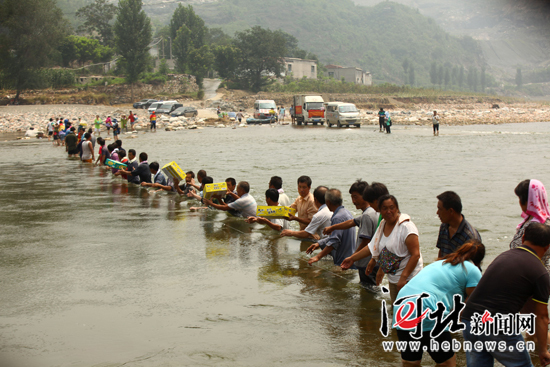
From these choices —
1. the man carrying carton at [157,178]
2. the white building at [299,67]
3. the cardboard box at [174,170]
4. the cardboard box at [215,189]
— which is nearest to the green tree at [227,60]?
the white building at [299,67]

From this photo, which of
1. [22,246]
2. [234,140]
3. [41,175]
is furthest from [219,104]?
[22,246]

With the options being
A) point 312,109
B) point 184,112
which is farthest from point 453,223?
point 184,112

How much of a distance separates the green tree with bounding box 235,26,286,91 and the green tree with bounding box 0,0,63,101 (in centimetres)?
3099

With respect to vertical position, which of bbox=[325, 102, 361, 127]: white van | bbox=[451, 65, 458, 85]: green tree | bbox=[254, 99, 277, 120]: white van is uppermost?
bbox=[451, 65, 458, 85]: green tree

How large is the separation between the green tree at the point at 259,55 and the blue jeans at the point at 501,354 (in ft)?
285

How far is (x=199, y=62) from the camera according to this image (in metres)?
86.7

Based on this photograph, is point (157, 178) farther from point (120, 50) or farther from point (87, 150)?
point (120, 50)

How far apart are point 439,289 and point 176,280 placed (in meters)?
4.15

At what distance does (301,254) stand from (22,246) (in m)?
4.74

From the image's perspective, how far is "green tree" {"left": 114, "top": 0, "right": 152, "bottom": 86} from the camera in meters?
79.6

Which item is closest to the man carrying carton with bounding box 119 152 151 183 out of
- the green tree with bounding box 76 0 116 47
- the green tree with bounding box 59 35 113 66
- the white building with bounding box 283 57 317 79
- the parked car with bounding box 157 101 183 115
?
the parked car with bounding box 157 101 183 115

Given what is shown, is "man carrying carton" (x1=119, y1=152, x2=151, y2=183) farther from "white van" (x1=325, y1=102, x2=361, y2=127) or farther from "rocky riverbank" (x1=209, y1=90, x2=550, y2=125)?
"rocky riverbank" (x1=209, y1=90, x2=550, y2=125)

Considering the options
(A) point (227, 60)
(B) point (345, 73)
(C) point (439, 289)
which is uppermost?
(B) point (345, 73)

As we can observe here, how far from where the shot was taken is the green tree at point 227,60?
88.6m
